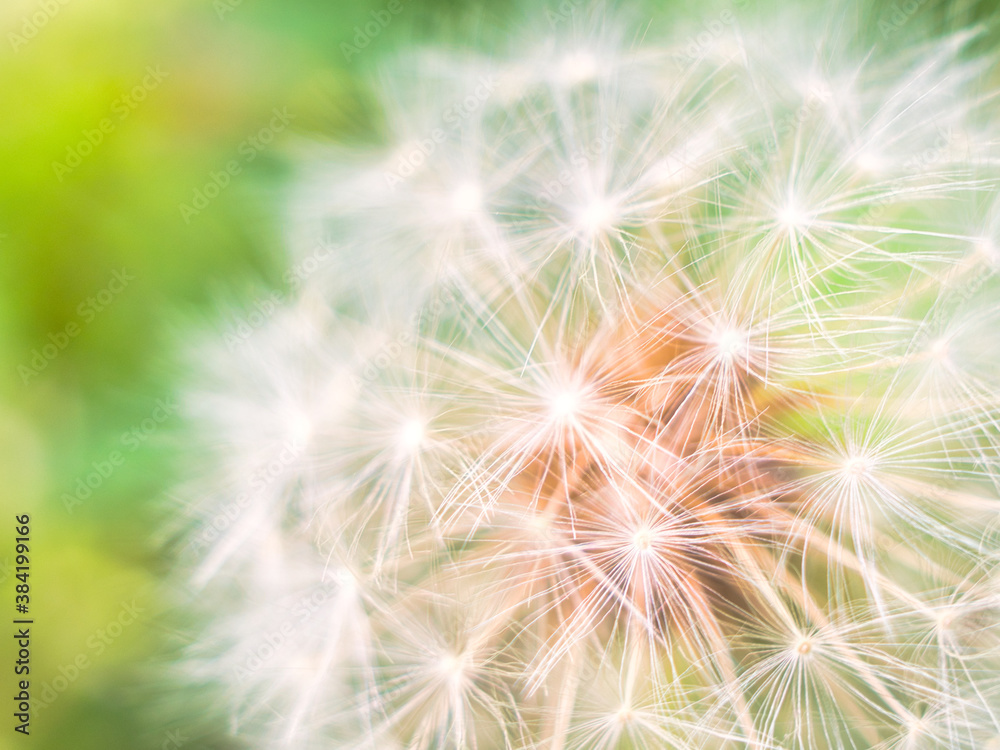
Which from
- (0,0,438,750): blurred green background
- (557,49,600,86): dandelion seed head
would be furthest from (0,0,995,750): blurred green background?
(557,49,600,86): dandelion seed head

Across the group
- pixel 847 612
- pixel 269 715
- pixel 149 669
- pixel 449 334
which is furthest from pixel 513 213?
pixel 149 669

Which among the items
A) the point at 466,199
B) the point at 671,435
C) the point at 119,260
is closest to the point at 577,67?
the point at 466,199

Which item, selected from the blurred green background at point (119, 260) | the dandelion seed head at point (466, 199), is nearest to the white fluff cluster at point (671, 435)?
the dandelion seed head at point (466, 199)

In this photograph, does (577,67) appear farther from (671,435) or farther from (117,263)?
(117,263)

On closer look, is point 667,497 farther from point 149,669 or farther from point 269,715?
point 149,669

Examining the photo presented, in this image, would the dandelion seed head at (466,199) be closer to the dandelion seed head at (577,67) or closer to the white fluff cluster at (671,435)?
the white fluff cluster at (671,435)

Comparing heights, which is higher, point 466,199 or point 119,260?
point 119,260
